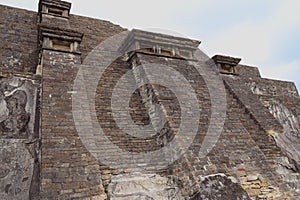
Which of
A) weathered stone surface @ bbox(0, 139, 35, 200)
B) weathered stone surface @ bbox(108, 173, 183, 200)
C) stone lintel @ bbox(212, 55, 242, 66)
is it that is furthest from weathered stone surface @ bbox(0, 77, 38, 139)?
stone lintel @ bbox(212, 55, 242, 66)

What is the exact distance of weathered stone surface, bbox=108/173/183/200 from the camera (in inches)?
144

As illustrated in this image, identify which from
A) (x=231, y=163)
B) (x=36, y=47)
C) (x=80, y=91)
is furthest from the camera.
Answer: (x=36, y=47)

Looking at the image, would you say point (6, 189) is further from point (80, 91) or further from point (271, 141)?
point (271, 141)

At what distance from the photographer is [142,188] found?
383 cm

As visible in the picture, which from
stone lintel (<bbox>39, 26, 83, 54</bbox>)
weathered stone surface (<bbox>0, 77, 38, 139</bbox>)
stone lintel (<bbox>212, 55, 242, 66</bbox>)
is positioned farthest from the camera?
stone lintel (<bbox>212, 55, 242, 66</bbox>)

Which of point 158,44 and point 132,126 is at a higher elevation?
point 158,44

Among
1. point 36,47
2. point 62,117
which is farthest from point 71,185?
point 36,47

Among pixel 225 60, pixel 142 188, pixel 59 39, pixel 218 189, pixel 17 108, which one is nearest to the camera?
pixel 218 189

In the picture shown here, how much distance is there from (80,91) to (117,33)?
13.1 feet

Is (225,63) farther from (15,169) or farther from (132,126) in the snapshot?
(15,169)

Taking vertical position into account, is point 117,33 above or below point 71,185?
above

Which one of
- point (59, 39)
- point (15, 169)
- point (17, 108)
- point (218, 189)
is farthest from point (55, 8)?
point (218, 189)

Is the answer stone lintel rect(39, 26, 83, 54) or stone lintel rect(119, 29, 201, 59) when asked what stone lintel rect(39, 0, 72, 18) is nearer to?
stone lintel rect(119, 29, 201, 59)

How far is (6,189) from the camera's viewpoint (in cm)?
348
